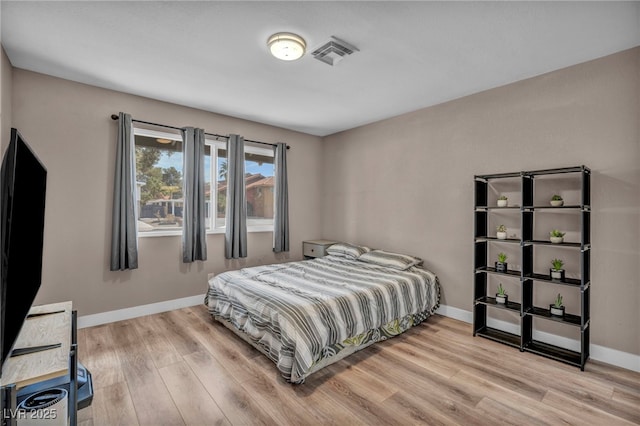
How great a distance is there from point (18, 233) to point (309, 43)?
7.10 feet

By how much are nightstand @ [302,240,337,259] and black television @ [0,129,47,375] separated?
3.39m

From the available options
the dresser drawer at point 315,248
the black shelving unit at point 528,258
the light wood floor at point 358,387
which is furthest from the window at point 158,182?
the black shelving unit at point 528,258

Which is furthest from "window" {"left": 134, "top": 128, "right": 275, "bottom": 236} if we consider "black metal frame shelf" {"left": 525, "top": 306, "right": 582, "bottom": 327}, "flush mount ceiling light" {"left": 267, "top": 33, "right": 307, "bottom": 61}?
"black metal frame shelf" {"left": 525, "top": 306, "right": 582, "bottom": 327}

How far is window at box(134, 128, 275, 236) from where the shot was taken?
3.64 meters

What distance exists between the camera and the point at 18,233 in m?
1.39

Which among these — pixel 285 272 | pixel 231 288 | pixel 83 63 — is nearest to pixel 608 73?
pixel 285 272

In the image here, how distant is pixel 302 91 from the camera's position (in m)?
3.36

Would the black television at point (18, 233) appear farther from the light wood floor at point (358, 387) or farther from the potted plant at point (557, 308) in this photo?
the potted plant at point (557, 308)

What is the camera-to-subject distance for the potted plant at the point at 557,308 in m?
2.64

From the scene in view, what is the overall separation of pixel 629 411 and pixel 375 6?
3.07 m

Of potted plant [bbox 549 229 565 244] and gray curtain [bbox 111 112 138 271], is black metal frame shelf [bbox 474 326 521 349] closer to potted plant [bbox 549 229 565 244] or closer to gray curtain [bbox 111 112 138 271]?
potted plant [bbox 549 229 565 244]

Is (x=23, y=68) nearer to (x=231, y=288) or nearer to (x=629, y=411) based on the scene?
(x=231, y=288)

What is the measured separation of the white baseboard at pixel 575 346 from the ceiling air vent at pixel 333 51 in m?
2.99

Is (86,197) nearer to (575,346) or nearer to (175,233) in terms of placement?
(175,233)
